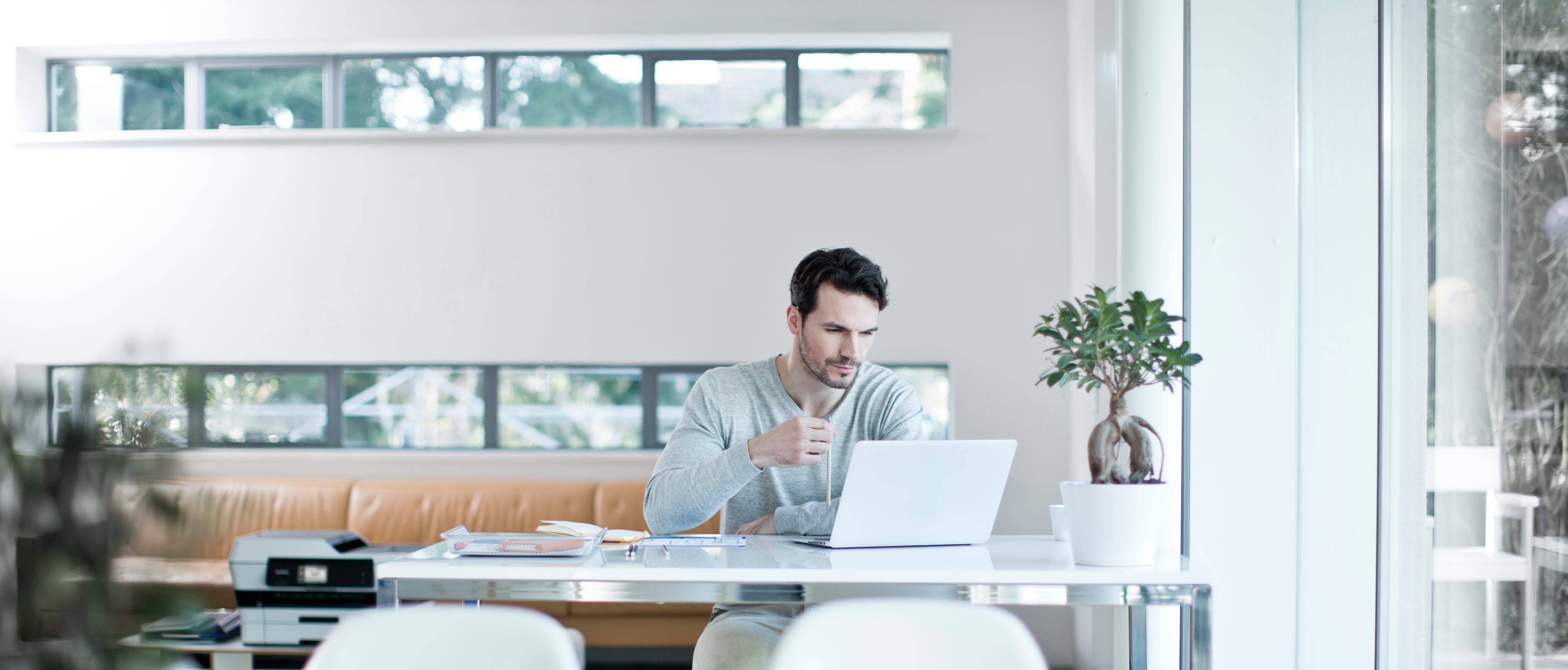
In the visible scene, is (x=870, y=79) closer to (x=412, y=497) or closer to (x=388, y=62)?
(x=388, y=62)

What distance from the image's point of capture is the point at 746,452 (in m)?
1.86

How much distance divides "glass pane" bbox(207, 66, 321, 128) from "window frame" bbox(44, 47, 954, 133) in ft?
0.07

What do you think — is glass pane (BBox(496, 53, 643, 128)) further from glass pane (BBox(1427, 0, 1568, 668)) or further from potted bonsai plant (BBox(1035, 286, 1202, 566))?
glass pane (BBox(1427, 0, 1568, 668))

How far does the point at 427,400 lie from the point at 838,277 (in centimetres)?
267

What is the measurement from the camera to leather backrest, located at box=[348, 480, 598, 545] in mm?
3832

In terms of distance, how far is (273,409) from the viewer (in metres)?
4.27

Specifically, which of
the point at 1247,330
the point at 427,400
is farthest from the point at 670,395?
the point at 1247,330

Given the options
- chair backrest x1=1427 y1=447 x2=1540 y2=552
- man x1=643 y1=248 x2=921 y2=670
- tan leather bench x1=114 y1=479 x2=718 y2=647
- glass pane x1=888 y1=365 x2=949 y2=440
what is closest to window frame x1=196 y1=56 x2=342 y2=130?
tan leather bench x1=114 y1=479 x2=718 y2=647

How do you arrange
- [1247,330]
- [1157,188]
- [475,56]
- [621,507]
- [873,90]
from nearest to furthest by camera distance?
[1247,330]
[1157,188]
[621,507]
[873,90]
[475,56]

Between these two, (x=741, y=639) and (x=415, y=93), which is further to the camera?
(x=415, y=93)

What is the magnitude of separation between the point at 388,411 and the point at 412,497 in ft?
1.74

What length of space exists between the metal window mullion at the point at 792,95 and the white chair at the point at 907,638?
3.26 m

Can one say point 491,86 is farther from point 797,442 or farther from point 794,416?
point 797,442

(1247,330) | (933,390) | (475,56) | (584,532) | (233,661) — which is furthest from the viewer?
(475,56)
